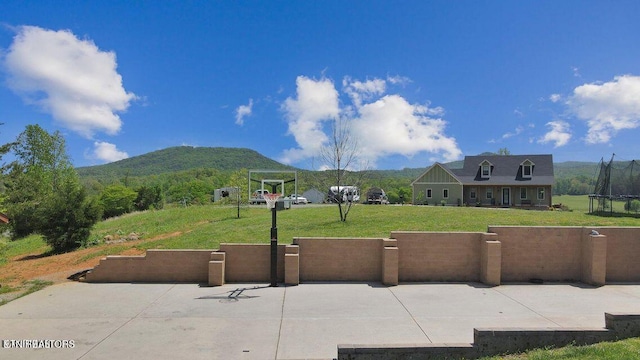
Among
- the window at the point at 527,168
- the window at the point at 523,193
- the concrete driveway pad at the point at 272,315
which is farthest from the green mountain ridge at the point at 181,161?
the concrete driveway pad at the point at 272,315

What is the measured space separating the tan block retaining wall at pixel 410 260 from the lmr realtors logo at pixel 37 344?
4.59 metres

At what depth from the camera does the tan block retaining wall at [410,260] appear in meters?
11.2

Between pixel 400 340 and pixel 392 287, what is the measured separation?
161 inches

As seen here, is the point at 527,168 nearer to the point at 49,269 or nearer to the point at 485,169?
the point at 485,169

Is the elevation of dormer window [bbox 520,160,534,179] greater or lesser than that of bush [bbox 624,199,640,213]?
greater

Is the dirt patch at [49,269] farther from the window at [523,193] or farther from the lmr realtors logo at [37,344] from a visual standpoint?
the window at [523,193]

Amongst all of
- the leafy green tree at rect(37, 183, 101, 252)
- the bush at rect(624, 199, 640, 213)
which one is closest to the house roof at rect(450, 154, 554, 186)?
the bush at rect(624, 199, 640, 213)

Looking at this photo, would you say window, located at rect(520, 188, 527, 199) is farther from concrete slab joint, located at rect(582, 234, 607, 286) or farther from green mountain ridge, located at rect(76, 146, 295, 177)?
green mountain ridge, located at rect(76, 146, 295, 177)

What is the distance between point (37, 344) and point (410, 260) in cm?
871

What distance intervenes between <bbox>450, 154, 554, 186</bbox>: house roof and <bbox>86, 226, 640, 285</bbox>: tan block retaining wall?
29.0m

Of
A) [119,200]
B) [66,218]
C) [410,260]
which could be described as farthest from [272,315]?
[119,200]

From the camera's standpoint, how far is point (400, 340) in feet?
21.4

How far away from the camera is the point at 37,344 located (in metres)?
6.48

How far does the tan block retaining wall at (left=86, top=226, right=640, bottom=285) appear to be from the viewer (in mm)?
11203
